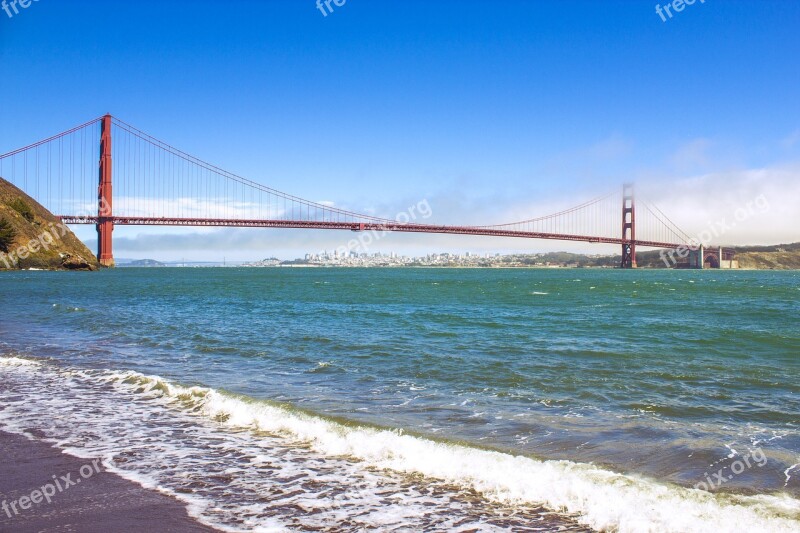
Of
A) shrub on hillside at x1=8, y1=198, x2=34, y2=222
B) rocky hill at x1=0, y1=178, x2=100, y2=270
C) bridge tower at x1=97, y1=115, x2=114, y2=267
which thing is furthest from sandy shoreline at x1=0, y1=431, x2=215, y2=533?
bridge tower at x1=97, y1=115, x2=114, y2=267

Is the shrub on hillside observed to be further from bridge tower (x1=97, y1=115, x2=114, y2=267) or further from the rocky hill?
bridge tower (x1=97, y1=115, x2=114, y2=267)

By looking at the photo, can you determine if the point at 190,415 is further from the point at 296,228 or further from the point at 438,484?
the point at 296,228

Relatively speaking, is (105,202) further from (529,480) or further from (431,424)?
(529,480)

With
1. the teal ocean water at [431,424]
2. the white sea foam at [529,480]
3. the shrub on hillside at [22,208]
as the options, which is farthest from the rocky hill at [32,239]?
the white sea foam at [529,480]

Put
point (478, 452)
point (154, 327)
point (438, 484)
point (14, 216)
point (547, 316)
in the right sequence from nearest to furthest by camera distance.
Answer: point (438, 484), point (478, 452), point (154, 327), point (547, 316), point (14, 216)

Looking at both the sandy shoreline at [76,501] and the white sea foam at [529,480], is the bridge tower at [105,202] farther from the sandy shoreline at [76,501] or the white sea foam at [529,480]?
the sandy shoreline at [76,501]

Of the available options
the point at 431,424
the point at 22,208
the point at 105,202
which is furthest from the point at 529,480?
the point at 105,202

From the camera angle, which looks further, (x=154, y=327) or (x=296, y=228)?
(x=296, y=228)

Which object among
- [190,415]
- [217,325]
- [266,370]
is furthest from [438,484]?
[217,325]
